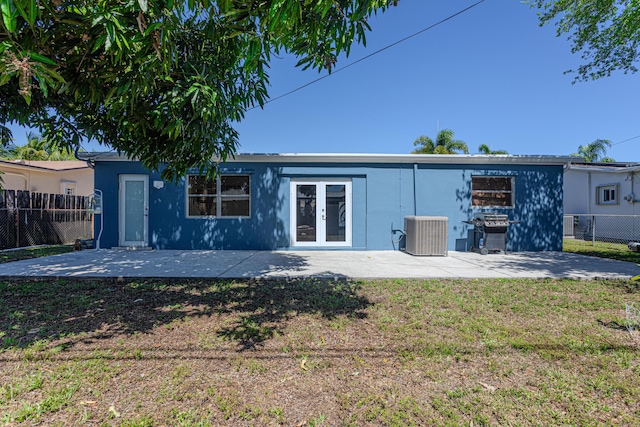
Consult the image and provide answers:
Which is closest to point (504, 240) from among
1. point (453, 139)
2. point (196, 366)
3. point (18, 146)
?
point (196, 366)

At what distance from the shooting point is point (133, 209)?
934 centimetres

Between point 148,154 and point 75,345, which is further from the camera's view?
point 148,154

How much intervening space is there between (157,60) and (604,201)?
1939 cm

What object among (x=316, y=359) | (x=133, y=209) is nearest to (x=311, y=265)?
(x=316, y=359)

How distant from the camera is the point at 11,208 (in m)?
9.27

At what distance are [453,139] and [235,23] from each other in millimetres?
20870

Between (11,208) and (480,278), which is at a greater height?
(11,208)

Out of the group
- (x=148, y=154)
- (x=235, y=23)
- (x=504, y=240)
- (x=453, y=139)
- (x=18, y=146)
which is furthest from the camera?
(x=18, y=146)

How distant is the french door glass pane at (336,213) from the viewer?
30.7 ft

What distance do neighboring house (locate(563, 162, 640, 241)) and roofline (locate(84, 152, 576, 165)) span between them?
4.38 metres

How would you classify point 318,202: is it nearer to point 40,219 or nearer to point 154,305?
point 154,305

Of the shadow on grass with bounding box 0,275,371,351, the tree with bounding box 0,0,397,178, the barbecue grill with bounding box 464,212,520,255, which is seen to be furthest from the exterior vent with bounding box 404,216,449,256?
the tree with bounding box 0,0,397,178

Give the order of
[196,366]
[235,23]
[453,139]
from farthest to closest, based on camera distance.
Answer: [453,139] < [196,366] < [235,23]

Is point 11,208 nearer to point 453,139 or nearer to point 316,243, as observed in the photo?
point 316,243
